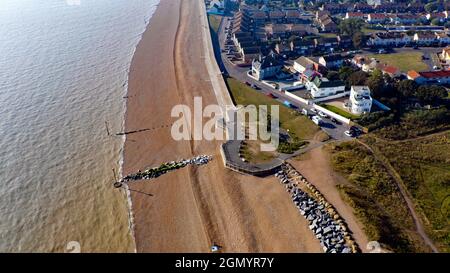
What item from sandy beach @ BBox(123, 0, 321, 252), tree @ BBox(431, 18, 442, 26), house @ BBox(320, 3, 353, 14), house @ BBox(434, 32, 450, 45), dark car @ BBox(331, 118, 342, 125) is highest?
house @ BBox(320, 3, 353, 14)

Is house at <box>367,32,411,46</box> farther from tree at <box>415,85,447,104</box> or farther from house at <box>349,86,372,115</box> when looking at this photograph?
house at <box>349,86,372,115</box>

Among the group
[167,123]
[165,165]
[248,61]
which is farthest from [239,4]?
[165,165]

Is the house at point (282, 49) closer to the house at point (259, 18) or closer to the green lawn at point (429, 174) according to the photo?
the house at point (259, 18)

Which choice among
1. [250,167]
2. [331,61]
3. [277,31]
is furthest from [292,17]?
[250,167]

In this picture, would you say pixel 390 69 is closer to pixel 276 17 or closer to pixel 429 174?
pixel 429 174

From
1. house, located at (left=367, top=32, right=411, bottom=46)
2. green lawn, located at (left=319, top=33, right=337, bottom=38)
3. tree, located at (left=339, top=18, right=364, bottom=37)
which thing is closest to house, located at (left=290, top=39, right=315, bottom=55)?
green lawn, located at (left=319, top=33, right=337, bottom=38)

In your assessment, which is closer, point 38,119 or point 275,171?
point 275,171
